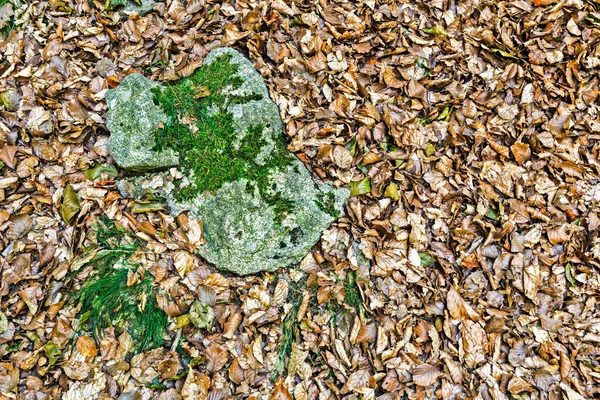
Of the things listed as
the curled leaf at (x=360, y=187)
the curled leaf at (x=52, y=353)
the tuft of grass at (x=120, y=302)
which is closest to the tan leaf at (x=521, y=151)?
the curled leaf at (x=360, y=187)

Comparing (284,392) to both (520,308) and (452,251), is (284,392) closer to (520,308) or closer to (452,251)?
(452,251)

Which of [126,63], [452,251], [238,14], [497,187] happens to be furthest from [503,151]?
[126,63]

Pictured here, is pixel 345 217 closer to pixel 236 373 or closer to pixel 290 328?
pixel 290 328

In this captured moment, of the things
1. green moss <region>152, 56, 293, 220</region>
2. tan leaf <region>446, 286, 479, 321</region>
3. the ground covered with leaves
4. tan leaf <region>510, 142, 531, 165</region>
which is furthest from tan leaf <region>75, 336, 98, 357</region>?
tan leaf <region>510, 142, 531, 165</region>

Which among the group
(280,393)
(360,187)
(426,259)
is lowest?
(280,393)

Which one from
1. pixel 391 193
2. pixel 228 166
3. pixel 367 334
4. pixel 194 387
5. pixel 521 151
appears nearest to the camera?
pixel 194 387

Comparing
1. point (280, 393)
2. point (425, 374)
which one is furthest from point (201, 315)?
point (425, 374)
